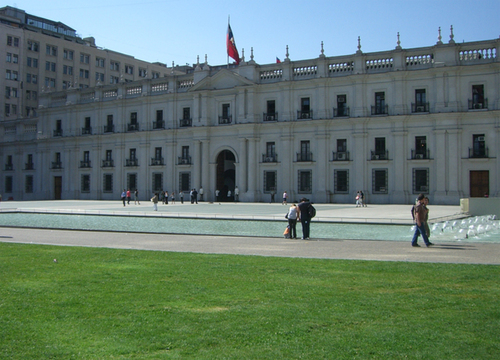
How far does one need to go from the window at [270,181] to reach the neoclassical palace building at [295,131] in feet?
0.32

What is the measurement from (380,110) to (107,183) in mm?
31320

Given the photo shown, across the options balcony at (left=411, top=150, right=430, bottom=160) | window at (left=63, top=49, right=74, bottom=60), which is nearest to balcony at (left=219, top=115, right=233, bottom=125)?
balcony at (left=411, top=150, right=430, bottom=160)

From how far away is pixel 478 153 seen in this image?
41.3 metres

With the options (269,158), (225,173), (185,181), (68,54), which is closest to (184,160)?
(185,181)

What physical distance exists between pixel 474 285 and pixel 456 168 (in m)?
35.4

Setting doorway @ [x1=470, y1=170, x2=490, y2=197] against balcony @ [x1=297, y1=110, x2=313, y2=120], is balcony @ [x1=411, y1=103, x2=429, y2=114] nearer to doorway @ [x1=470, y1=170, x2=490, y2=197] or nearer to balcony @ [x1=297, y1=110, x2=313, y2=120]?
doorway @ [x1=470, y1=170, x2=490, y2=197]

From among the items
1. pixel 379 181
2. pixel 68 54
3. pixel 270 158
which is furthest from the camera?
pixel 68 54

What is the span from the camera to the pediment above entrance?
1962 inches

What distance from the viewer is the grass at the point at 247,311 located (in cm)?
560

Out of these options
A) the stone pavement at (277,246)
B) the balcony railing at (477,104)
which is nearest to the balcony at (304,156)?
the balcony railing at (477,104)

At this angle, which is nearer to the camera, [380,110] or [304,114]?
[380,110]

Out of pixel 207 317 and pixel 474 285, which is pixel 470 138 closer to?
pixel 474 285

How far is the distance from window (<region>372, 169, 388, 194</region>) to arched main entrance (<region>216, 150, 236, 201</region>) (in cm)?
1454

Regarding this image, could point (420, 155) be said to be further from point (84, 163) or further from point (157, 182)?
point (84, 163)
